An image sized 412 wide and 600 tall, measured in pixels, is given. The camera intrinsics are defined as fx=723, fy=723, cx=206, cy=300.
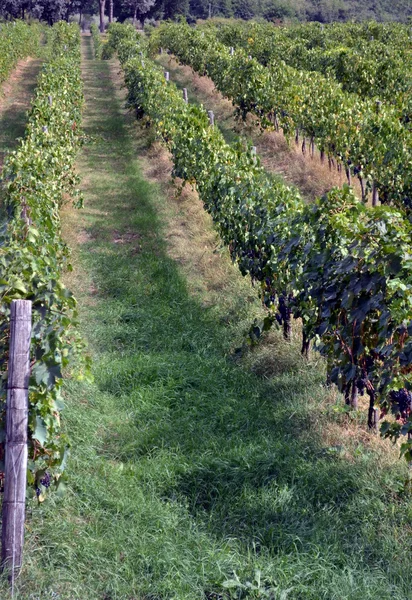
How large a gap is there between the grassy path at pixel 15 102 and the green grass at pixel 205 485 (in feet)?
20.8

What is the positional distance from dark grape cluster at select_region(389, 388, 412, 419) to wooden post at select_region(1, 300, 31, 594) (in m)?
2.24

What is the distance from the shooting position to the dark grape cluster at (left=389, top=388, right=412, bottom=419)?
4484 millimetres

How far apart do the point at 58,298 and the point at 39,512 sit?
1.25 m

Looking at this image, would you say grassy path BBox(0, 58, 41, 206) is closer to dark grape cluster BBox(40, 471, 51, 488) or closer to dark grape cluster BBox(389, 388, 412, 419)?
dark grape cluster BBox(40, 471, 51, 488)

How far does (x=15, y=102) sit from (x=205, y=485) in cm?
1882

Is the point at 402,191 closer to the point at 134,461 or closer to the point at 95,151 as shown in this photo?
the point at 134,461

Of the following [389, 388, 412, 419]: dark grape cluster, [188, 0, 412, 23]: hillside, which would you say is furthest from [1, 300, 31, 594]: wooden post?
[188, 0, 412, 23]: hillside

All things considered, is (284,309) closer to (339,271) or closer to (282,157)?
(339,271)

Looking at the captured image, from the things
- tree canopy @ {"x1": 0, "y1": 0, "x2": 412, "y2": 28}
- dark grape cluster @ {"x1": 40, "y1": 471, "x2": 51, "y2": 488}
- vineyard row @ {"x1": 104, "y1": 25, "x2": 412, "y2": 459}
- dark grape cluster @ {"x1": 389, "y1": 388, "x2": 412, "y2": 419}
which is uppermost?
tree canopy @ {"x1": 0, "y1": 0, "x2": 412, "y2": 28}

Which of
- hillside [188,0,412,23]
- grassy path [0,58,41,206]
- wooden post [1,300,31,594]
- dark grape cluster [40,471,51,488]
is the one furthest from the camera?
hillside [188,0,412,23]

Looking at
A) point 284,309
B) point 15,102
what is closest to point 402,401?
point 284,309

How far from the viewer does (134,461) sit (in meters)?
4.89

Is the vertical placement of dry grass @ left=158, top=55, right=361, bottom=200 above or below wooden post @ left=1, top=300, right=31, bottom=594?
below

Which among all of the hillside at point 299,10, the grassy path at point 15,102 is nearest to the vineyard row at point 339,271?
the grassy path at point 15,102
